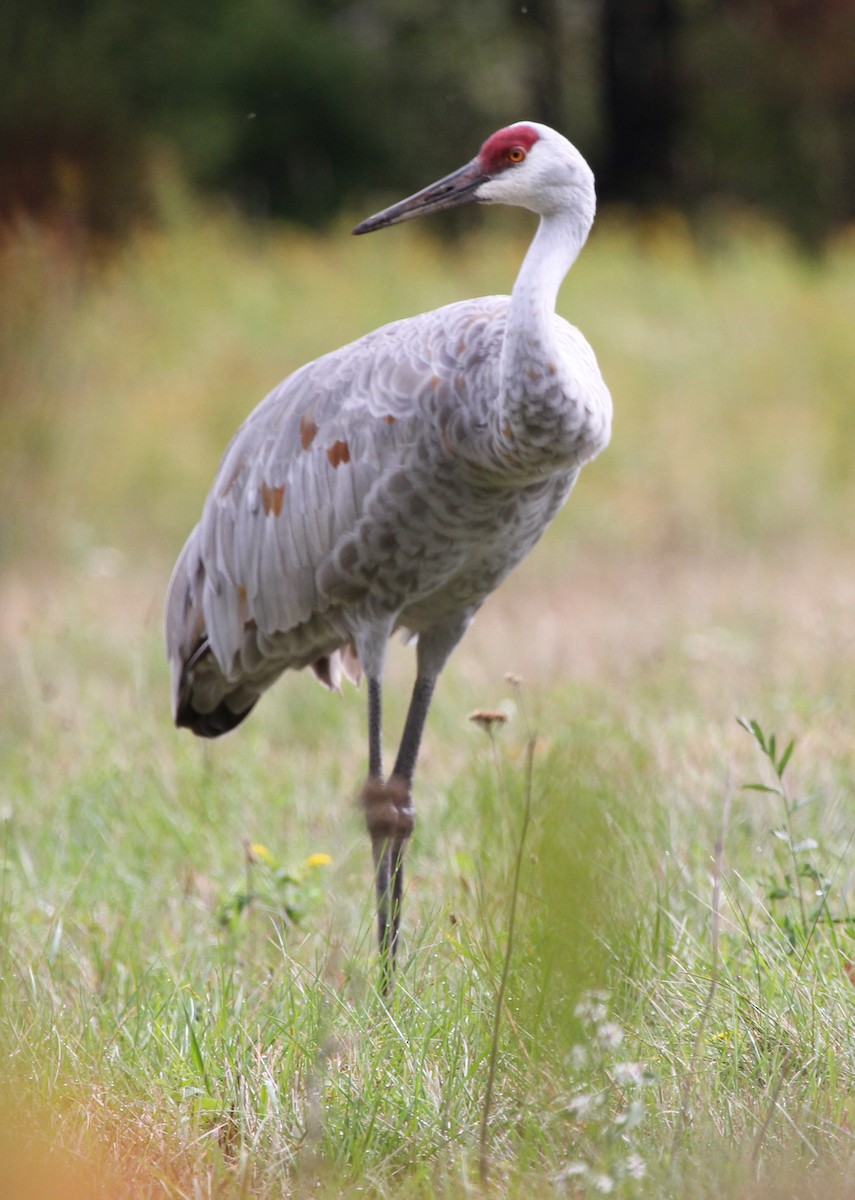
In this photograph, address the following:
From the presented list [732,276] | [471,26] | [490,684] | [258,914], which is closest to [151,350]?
[732,276]

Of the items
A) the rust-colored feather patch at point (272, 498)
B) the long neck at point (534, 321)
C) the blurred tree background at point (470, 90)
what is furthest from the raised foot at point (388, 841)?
the blurred tree background at point (470, 90)

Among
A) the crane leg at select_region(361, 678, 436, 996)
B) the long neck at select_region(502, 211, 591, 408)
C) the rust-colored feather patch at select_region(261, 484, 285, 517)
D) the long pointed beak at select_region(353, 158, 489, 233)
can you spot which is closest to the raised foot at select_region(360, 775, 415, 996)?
the crane leg at select_region(361, 678, 436, 996)

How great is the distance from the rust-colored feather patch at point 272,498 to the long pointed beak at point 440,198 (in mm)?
670

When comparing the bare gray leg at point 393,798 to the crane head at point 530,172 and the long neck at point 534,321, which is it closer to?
the long neck at point 534,321

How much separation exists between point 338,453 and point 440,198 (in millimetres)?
560

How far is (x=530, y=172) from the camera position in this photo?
2719 mm

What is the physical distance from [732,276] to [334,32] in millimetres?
7809

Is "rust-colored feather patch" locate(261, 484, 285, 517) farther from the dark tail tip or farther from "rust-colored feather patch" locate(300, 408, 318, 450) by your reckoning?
the dark tail tip

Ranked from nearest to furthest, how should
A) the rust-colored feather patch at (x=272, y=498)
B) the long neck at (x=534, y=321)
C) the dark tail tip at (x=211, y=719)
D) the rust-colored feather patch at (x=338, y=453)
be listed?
the long neck at (x=534, y=321) → the rust-colored feather patch at (x=338, y=453) → the rust-colored feather patch at (x=272, y=498) → the dark tail tip at (x=211, y=719)

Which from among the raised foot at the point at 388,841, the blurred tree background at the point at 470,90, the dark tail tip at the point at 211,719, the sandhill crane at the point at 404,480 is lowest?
the raised foot at the point at 388,841

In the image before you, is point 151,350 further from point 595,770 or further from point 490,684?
point 595,770

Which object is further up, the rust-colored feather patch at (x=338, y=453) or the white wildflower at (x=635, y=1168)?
the rust-colored feather patch at (x=338, y=453)

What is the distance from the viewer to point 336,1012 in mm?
2559

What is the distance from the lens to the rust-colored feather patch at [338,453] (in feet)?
10.1
